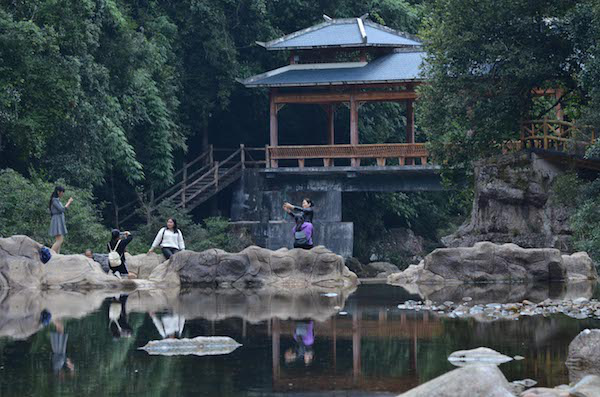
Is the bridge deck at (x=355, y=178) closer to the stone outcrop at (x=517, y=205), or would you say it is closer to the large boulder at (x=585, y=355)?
the stone outcrop at (x=517, y=205)

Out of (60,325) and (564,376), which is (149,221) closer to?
(60,325)

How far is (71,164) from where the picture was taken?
3206 centimetres

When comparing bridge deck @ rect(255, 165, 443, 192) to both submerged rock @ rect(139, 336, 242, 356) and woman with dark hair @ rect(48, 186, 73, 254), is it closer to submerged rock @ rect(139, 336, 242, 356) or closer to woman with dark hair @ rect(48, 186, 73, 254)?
woman with dark hair @ rect(48, 186, 73, 254)

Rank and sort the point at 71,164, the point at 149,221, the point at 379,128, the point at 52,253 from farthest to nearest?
the point at 379,128 → the point at 149,221 → the point at 71,164 → the point at 52,253

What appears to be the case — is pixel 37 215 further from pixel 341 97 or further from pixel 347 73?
pixel 347 73

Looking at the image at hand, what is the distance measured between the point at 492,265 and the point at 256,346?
11909 millimetres

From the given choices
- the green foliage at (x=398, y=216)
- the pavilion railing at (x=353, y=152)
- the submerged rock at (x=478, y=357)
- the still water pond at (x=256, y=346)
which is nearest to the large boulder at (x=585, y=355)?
the still water pond at (x=256, y=346)

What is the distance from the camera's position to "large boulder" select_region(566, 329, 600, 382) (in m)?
10.1

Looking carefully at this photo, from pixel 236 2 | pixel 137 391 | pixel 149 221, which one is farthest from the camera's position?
pixel 236 2

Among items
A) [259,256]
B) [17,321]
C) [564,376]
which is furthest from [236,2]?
[564,376]

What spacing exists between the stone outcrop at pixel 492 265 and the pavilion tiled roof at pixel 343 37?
16.2m

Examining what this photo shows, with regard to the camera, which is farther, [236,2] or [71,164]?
[236,2]

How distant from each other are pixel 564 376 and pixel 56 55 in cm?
2196

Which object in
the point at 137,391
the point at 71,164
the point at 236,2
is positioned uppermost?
the point at 236,2
